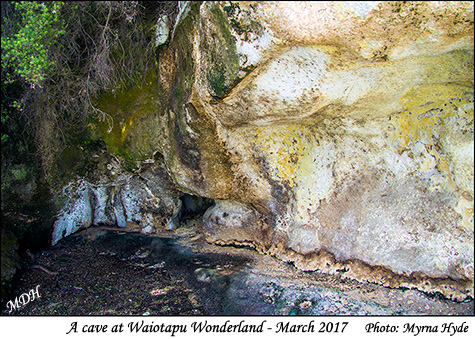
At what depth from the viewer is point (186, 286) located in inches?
115

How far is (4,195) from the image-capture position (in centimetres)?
351

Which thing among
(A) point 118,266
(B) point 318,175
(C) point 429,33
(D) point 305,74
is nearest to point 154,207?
(A) point 118,266

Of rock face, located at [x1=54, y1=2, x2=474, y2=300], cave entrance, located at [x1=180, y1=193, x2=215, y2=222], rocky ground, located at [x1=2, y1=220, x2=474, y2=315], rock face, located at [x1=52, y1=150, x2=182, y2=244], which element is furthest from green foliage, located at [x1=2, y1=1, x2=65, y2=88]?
cave entrance, located at [x1=180, y1=193, x2=215, y2=222]

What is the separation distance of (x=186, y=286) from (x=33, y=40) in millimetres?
2621

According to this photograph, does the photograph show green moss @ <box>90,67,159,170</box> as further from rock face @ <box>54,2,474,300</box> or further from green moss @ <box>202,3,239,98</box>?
green moss @ <box>202,3,239,98</box>

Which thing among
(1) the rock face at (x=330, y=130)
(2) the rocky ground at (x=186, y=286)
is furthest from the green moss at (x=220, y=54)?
(2) the rocky ground at (x=186, y=286)

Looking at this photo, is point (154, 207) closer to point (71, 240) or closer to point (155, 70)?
point (71, 240)

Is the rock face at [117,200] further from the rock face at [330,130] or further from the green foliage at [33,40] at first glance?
the green foliage at [33,40]

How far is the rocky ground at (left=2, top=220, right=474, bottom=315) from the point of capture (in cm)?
252

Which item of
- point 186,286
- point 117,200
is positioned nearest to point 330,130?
point 186,286

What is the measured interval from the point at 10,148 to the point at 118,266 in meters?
1.79

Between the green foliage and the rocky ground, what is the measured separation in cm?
188

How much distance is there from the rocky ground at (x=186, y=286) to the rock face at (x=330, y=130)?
6.7 inches

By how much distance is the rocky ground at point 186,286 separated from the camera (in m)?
2.52
